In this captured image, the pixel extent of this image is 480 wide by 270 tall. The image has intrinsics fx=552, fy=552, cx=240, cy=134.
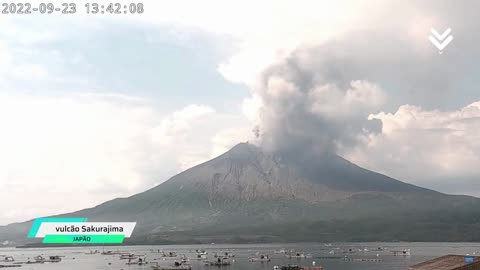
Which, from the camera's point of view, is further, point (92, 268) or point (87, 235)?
point (92, 268)

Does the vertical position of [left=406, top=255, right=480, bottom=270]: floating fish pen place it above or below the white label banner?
below

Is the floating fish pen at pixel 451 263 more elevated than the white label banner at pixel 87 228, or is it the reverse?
the white label banner at pixel 87 228

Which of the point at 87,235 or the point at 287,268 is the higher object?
the point at 87,235

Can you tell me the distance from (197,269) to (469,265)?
3899 inches

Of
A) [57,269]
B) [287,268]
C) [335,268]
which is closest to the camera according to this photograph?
[287,268]

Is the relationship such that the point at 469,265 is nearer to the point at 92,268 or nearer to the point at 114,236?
the point at 114,236

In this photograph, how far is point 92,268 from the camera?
604 feet

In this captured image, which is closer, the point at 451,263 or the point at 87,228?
the point at 87,228

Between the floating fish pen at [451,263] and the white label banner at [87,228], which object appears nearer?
the white label banner at [87,228]

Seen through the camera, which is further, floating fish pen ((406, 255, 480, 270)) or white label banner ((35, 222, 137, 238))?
floating fish pen ((406, 255, 480, 270))

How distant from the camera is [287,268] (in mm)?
147250

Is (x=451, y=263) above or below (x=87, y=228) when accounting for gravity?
below

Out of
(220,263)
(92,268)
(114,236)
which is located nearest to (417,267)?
(114,236)

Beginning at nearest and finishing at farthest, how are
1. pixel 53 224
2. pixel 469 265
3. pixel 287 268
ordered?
pixel 53 224, pixel 469 265, pixel 287 268
